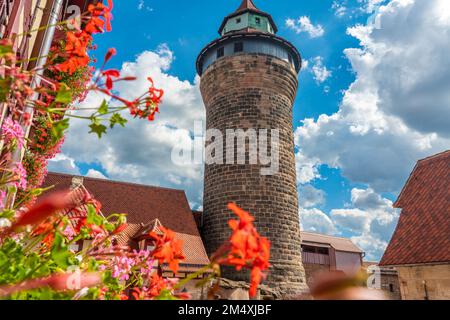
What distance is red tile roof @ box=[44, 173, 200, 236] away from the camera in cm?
1449

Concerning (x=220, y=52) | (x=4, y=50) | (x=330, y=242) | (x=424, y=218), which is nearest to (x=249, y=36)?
(x=220, y=52)

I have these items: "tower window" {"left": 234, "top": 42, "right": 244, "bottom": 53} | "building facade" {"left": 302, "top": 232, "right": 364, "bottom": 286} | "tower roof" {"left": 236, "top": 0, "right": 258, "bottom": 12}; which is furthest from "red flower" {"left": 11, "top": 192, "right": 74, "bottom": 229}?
"building facade" {"left": 302, "top": 232, "right": 364, "bottom": 286}

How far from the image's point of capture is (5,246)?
123cm

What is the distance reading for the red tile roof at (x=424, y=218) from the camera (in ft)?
31.7

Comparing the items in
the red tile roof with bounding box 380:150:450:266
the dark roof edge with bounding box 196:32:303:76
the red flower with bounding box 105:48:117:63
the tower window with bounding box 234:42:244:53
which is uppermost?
the dark roof edge with bounding box 196:32:303:76

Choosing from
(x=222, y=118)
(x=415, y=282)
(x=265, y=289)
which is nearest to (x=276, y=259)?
(x=265, y=289)

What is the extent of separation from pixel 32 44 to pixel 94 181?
10.7 metres

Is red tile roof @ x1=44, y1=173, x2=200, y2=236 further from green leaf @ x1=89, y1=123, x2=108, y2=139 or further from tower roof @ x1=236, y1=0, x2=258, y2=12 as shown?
green leaf @ x1=89, y1=123, x2=108, y2=139

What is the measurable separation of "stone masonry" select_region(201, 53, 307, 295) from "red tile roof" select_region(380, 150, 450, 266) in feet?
13.2

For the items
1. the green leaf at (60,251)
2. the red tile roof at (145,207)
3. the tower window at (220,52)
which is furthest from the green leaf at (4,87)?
the tower window at (220,52)

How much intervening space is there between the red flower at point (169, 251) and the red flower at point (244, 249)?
263 mm

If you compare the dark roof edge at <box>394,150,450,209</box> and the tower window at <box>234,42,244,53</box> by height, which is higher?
the tower window at <box>234,42,244,53</box>
